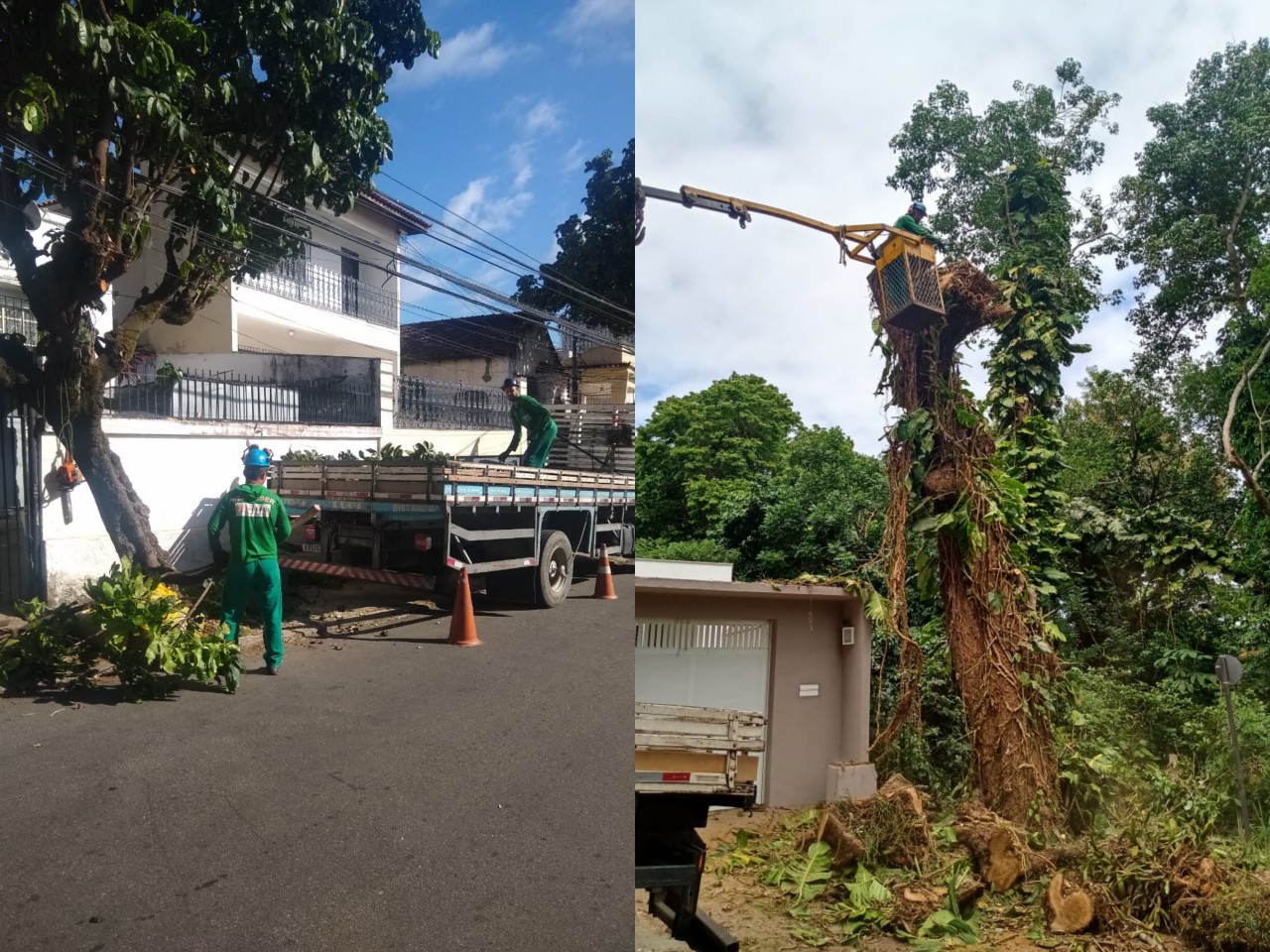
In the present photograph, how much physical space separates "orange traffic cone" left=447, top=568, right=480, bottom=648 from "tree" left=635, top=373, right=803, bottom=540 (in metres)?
0.37

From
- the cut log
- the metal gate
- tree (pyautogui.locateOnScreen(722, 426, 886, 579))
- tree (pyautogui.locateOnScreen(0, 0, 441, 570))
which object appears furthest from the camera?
the cut log

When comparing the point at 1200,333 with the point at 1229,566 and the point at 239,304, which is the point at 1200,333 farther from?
the point at 239,304

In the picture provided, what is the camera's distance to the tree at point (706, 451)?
1572 mm

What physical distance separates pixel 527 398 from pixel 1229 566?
301cm

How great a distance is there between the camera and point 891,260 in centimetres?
263

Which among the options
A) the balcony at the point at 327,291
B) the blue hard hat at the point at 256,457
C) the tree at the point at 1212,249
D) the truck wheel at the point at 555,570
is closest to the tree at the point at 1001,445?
the tree at the point at 1212,249

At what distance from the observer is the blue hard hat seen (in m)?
1.64

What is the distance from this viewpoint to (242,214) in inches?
60.1

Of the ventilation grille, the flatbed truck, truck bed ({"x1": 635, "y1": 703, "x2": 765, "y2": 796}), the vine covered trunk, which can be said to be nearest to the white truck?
truck bed ({"x1": 635, "y1": 703, "x2": 765, "y2": 796})

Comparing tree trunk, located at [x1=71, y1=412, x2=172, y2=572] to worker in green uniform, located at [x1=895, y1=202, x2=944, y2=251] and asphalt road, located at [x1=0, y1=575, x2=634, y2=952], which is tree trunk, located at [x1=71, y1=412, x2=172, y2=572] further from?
worker in green uniform, located at [x1=895, y1=202, x2=944, y2=251]

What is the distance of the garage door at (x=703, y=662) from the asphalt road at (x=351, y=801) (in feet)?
0.53

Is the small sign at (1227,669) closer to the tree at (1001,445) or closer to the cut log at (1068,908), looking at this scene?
the tree at (1001,445)

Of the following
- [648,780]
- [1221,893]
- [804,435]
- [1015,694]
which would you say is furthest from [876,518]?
[648,780]

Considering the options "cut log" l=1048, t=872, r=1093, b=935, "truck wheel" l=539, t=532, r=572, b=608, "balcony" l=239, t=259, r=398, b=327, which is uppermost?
"balcony" l=239, t=259, r=398, b=327
